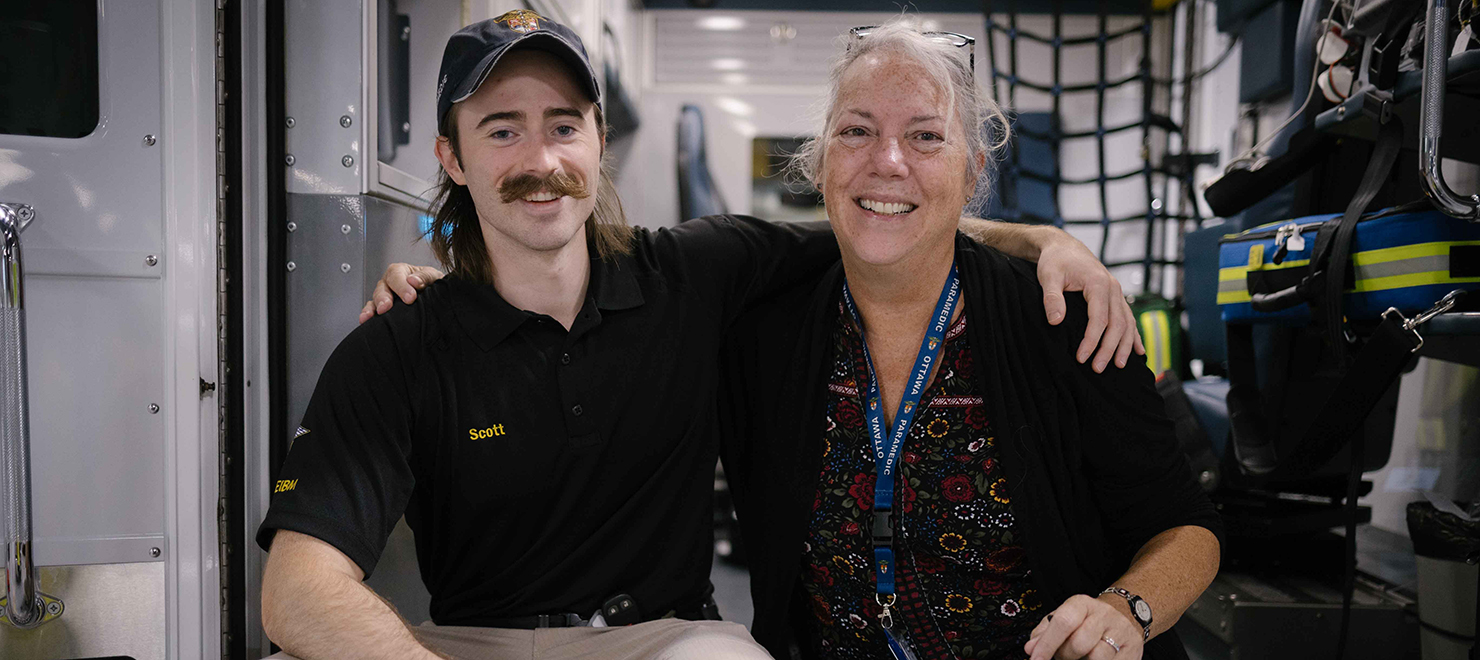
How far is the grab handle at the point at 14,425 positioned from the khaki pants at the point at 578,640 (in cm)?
60

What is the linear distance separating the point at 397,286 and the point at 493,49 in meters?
0.45

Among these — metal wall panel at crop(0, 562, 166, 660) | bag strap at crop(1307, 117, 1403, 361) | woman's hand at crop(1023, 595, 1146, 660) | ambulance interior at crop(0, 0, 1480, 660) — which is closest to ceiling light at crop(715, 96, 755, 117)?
ambulance interior at crop(0, 0, 1480, 660)

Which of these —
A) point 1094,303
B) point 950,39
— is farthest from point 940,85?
point 1094,303

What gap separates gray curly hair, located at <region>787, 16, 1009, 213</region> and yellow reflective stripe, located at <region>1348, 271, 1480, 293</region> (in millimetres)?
801

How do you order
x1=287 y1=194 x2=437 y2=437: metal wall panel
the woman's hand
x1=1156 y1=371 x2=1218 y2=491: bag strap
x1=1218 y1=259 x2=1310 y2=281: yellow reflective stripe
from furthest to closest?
x1=1156 y1=371 x2=1218 y2=491: bag strap < x1=1218 y1=259 x2=1310 y2=281: yellow reflective stripe < x1=287 y1=194 x2=437 y2=437: metal wall panel < the woman's hand

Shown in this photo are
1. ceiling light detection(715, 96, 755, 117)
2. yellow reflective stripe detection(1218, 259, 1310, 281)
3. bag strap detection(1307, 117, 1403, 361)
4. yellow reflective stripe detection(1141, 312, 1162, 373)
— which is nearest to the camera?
bag strap detection(1307, 117, 1403, 361)

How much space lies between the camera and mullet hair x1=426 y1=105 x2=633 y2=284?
1.55 metres

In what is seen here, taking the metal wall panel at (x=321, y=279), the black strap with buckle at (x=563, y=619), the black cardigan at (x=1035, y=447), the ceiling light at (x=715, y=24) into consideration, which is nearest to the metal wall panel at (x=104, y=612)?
the metal wall panel at (x=321, y=279)

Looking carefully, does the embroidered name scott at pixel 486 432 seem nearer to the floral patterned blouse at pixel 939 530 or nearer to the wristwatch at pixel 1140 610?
the floral patterned blouse at pixel 939 530

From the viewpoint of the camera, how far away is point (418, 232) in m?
1.96

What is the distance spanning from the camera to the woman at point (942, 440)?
4.59 ft

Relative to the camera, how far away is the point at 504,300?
1.48 meters

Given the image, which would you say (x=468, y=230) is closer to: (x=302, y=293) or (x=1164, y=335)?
(x=302, y=293)

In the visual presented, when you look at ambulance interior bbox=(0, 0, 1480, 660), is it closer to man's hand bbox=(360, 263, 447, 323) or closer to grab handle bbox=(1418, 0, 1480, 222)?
grab handle bbox=(1418, 0, 1480, 222)
